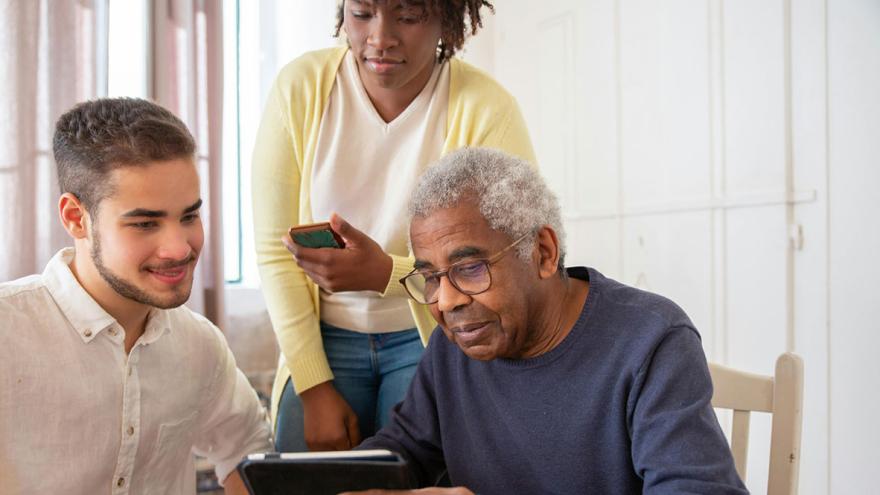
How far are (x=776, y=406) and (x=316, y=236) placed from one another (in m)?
0.94

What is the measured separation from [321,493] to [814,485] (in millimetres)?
2197

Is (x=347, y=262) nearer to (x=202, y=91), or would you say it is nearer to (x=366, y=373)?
(x=366, y=373)

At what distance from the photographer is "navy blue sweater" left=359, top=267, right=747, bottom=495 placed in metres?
1.22

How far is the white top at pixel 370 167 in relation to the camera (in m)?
1.80

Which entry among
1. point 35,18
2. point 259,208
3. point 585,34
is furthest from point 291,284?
point 585,34

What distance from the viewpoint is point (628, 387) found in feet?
4.36

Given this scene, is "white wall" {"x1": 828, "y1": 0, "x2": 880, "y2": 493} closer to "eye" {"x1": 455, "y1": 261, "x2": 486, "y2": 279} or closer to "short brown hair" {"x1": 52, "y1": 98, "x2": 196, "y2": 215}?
"eye" {"x1": 455, "y1": 261, "x2": 486, "y2": 279}

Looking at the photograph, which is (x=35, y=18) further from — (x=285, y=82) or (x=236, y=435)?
(x=236, y=435)

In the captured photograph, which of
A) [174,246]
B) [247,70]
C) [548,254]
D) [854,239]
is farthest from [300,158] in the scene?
[247,70]

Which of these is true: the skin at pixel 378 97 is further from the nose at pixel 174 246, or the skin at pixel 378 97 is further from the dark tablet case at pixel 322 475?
the dark tablet case at pixel 322 475

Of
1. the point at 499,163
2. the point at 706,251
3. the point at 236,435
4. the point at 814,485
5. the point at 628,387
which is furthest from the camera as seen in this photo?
the point at 706,251

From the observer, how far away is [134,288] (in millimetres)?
1492

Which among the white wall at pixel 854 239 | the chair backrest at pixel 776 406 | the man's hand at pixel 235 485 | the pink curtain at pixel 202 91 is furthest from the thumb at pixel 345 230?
the pink curtain at pixel 202 91

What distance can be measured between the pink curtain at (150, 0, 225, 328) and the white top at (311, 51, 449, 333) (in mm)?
1729
